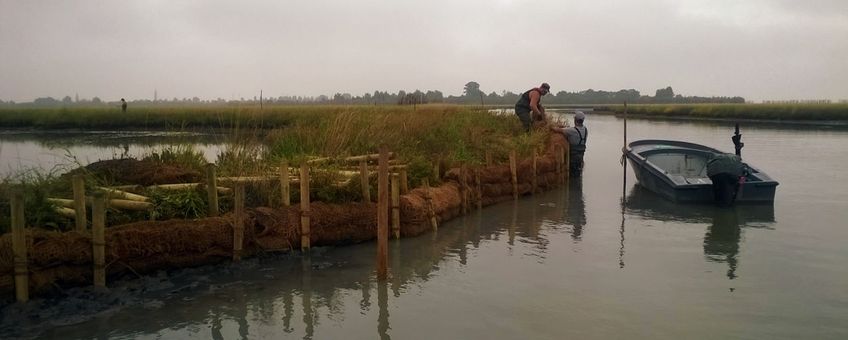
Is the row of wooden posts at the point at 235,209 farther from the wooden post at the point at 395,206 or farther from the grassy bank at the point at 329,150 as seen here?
the grassy bank at the point at 329,150

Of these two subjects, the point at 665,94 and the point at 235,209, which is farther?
the point at 665,94

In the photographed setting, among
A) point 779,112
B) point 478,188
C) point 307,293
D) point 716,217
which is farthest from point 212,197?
point 779,112

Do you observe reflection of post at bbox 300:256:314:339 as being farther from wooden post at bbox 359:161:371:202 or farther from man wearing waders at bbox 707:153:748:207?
man wearing waders at bbox 707:153:748:207

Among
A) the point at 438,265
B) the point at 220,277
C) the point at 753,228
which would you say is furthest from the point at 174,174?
the point at 753,228

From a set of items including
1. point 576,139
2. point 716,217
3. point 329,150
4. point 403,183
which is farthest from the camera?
point 576,139

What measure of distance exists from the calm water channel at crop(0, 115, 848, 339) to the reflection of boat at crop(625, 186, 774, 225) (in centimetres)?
13

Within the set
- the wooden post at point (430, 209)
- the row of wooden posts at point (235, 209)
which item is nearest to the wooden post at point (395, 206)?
the row of wooden posts at point (235, 209)

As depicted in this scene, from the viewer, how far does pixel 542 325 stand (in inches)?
237

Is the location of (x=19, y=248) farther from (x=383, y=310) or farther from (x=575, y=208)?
(x=575, y=208)

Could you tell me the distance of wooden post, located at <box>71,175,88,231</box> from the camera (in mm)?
6469

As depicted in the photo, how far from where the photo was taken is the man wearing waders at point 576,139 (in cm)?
1598

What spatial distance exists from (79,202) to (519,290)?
4563mm

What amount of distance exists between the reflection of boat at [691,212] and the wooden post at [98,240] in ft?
27.9

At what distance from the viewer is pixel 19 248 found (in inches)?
232
